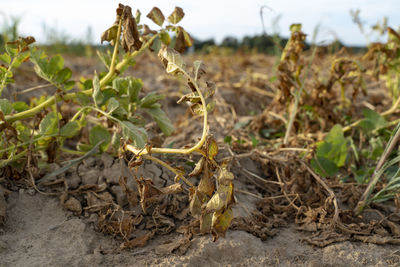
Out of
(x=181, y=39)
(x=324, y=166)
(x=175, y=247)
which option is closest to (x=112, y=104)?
(x=181, y=39)

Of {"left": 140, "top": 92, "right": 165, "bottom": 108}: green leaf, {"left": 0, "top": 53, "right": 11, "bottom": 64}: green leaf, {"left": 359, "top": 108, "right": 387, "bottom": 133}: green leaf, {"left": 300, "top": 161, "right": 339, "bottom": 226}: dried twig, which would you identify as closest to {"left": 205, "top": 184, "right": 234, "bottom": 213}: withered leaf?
{"left": 300, "top": 161, "right": 339, "bottom": 226}: dried twig

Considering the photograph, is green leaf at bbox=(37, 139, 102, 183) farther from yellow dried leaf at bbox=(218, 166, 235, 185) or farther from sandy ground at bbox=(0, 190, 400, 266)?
yellow dried leaf at bbox=(218, 166, 235, 185)

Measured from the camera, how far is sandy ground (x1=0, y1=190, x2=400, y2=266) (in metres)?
1.34

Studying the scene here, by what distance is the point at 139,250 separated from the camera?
1423mm

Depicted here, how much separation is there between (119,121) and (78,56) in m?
6.33

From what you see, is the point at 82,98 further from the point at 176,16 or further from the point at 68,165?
the point at 176,16

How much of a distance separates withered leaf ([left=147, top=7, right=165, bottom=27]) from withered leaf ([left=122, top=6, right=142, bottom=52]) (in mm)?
147

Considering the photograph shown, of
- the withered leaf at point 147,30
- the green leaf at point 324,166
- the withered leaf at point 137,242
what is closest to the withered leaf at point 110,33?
the withered leaf at point 147,30

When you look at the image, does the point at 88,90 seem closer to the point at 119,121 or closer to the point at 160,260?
the point at 119,121

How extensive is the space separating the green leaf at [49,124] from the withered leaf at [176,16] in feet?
2.04

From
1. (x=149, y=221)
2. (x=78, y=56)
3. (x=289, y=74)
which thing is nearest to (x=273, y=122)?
(x=289, y=74)

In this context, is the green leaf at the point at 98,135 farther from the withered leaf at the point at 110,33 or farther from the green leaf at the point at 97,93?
the withered leaf at the point at 110,33

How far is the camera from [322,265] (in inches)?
53.9

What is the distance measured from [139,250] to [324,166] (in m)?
1.04
